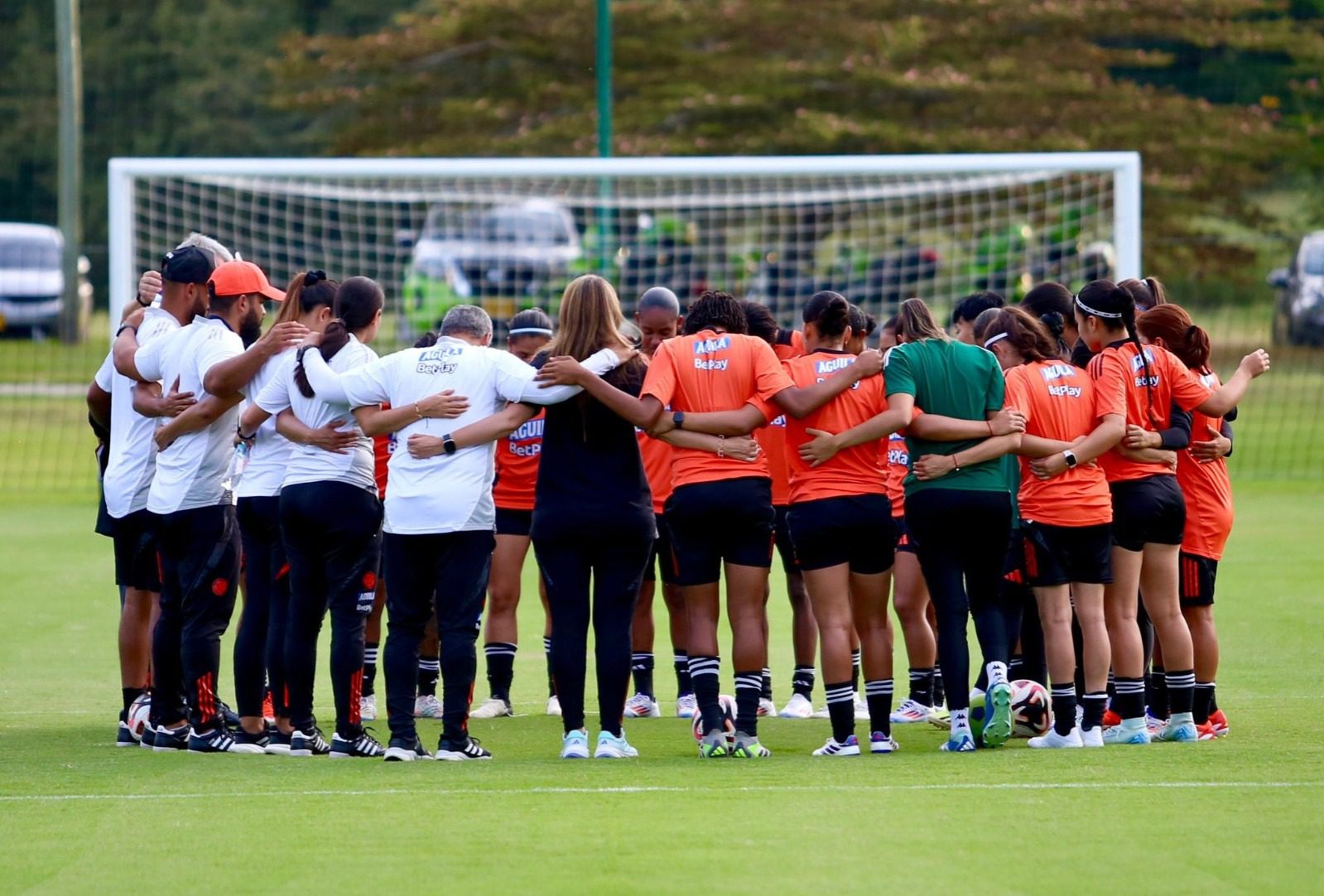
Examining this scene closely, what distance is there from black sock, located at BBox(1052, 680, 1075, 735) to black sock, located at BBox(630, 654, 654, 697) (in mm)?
2347

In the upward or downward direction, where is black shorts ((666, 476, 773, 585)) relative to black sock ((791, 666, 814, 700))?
upward

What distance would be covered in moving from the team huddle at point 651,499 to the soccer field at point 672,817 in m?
0.32

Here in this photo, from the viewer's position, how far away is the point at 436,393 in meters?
7.37

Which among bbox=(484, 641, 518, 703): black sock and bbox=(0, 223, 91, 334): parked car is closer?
bbox=(484, 641, 518, 703): black sock

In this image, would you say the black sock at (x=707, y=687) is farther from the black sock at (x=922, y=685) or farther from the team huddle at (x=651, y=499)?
the black sock at (x=922, y=685)

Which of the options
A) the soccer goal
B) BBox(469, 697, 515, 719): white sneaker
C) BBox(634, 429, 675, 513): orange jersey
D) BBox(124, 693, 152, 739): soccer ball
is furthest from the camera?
the soccer goal

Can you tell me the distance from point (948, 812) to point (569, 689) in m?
1.91

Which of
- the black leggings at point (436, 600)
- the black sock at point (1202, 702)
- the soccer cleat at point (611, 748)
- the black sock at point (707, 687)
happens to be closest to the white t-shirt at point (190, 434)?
the black leggings at point (436, 600)

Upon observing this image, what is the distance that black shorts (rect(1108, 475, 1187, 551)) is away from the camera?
7719 mm

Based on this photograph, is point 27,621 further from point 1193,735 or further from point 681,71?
point 681,71

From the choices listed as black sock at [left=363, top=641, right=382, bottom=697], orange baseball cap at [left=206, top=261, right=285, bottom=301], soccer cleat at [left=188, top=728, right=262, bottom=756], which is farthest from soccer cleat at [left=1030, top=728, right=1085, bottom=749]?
orange baseball cap at [left=206, top=261, right=285, bottom=301]

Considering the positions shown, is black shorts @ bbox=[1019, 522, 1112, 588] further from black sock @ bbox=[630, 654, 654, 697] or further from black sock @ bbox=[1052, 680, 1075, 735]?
black sock @ bbox=[630, 654, 654, 697]

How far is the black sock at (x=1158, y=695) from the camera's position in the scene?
Answer: 828 cm

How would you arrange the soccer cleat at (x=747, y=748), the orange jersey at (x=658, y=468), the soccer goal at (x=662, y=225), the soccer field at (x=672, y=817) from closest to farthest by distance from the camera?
the soccer field at (x=672, y=817)
the soccer cleat at (x=747, y=748)
the orange jersey at (x=658, y=468)
the soccer goal at (x=662, y=225)
